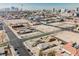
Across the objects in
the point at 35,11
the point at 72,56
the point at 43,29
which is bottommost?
the point at 72,56

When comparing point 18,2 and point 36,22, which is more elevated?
point 18,2

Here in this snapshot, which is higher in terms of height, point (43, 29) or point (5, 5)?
point (5, 5)

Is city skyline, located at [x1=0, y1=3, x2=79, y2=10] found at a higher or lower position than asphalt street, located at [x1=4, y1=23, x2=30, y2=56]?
higher

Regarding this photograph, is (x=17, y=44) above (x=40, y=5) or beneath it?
beneath

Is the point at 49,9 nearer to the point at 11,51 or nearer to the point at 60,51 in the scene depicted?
the point at 60,51

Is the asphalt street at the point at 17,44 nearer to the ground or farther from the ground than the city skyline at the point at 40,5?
nearer to the ground

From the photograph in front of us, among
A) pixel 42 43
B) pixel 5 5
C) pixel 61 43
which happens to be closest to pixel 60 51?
pixel 61 43

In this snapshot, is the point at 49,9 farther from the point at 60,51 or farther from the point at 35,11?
the point at 60,51

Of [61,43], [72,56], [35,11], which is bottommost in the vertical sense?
[72,56]

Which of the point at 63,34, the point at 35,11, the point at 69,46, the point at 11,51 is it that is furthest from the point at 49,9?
the point at 11,51
